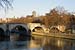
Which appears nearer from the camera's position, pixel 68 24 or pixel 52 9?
pixel 68 24

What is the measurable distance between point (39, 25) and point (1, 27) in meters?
8.12

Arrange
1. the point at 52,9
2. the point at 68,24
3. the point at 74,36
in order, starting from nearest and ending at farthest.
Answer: the point at 74,36 < the point at 68,24 < the point at 52,9

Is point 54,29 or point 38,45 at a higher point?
point 54,29

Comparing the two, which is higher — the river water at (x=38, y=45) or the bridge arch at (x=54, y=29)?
the bridge arch at (x=54, y=29)

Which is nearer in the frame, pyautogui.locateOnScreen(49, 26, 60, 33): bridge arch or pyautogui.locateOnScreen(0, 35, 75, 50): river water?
pyautogui.locateOnScreen(0, 35, 75, 50): river water

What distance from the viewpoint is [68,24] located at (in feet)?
156

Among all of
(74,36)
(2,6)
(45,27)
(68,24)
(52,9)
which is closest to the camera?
(2,6)

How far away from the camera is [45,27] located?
5091 cm

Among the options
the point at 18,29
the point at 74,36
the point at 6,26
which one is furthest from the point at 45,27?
the point at 74,36

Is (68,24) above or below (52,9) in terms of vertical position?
below

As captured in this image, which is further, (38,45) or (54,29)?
(54,29)

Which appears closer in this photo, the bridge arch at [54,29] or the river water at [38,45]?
the river water at [38,45]

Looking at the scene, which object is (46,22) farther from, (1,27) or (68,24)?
(1,27)

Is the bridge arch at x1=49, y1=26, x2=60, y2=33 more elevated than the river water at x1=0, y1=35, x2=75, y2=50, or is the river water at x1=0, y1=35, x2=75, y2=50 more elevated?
the bridge arch at x1=49, y1=26, x2=60, y2=33
